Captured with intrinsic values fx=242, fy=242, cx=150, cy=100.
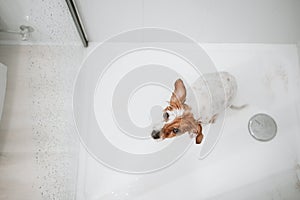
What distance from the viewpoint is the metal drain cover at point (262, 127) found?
1511 millimetres

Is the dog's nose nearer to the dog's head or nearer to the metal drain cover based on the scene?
the dog's head

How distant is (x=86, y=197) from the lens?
137 cm

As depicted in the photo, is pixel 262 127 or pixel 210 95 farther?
pixel 262 127

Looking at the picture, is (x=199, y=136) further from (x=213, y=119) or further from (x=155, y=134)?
(x=155, y=134)

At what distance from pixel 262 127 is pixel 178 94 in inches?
23.1

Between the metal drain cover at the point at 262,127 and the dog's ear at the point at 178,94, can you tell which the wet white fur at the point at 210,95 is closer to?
the dog's ear at the point at 178,94

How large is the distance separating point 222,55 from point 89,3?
0.92 m

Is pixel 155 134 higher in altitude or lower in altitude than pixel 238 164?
higher

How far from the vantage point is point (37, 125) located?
826 mm

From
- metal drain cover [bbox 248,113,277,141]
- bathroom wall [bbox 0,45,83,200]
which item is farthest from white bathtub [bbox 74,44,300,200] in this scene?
bathroom wall [bbox 0,45,83,200]

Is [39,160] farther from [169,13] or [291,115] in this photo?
[291,115]

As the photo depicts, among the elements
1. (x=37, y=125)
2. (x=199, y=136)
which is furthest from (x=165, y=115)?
(x=37, y=125)

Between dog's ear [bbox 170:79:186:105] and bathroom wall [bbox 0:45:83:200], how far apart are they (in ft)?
1.97

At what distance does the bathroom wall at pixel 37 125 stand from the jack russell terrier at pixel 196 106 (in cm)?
55
